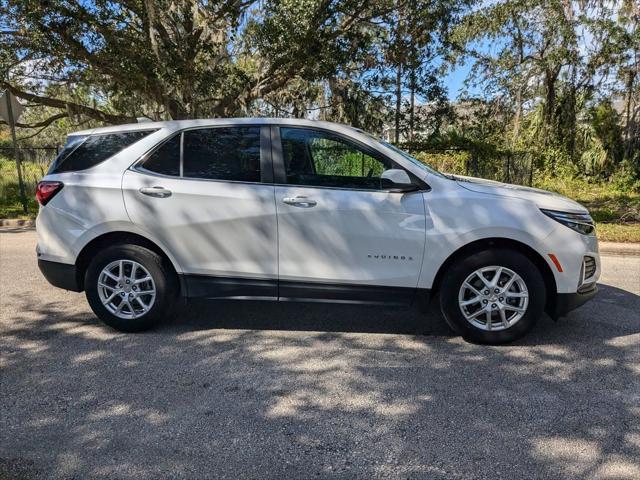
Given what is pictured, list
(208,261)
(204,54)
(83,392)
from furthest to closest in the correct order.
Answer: (204,54), (208,261), (83,392)

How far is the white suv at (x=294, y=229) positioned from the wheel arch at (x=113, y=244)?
12 millimetres

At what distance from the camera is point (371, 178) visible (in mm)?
4285

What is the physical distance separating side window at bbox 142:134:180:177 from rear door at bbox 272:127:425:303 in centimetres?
86

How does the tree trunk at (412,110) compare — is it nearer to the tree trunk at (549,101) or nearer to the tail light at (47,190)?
the tree trunk at (549,101)

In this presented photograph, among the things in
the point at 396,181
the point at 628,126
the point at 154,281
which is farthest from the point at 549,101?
the point at 154,281

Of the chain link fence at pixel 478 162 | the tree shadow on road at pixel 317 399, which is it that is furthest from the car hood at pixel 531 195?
the chain link fence at pixel 478 162

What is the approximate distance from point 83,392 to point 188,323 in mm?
1416

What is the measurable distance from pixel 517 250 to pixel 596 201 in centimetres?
1240

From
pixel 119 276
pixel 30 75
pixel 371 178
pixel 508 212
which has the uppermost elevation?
pixel 30 75

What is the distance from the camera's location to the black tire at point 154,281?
436cm

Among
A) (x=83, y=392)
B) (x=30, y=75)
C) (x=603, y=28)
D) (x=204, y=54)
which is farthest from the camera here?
(x=603, y=28)

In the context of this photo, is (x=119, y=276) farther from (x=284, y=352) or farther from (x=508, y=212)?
(x=508, y=212)

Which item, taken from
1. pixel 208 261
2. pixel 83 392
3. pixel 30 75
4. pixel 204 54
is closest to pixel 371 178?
pixel 208 261

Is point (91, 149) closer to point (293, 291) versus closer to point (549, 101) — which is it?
point (293, 291)
